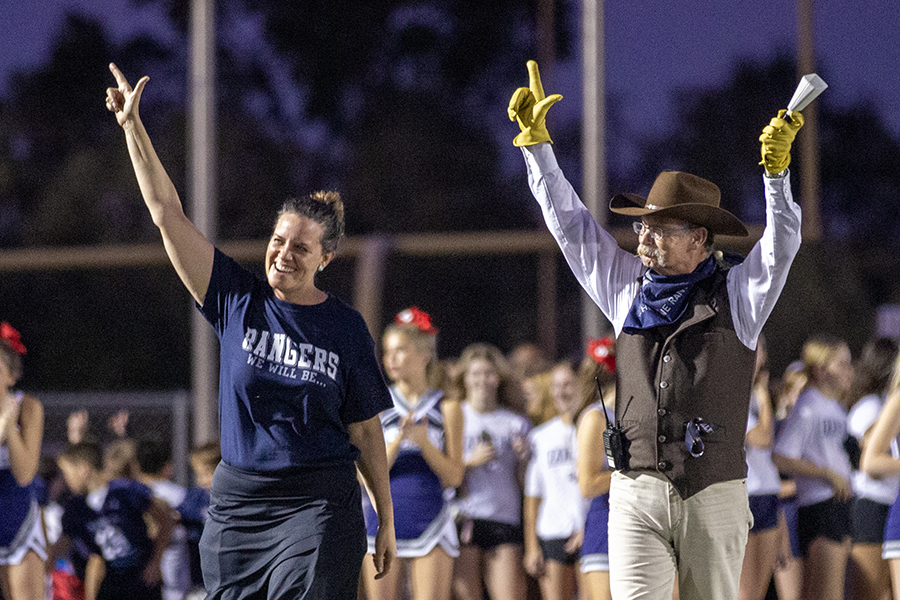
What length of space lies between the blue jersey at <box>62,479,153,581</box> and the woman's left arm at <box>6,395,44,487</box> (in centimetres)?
76

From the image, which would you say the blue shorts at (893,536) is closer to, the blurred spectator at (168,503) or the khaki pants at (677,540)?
the khaki pants at (677,540)

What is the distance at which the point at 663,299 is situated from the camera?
353 centimetres

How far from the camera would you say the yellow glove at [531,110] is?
3.62m

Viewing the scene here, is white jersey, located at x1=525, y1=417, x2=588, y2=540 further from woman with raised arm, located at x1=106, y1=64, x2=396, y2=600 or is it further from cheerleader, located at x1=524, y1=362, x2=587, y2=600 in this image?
woman with raised arm, located at x1=106, y1=64, x2=396, y2=600

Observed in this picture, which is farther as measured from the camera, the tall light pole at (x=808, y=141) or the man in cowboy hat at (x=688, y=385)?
the tall light pole at (x=808, y=141)

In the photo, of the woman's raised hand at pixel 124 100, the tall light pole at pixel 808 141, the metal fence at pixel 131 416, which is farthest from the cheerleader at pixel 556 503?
the tall light pole at pixel 808 141

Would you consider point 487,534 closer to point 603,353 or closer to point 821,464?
point 603,353

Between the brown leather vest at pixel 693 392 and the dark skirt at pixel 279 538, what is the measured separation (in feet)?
3.10

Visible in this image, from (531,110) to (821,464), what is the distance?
3.73 m

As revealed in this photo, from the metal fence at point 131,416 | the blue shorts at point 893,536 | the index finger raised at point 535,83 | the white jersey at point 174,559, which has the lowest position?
the white jersey at point 174,559

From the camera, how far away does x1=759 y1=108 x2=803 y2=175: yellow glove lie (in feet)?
10.8

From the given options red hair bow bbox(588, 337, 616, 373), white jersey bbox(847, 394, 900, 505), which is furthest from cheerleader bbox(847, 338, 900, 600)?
red hair bow bbox(588, 337, 616, 373)

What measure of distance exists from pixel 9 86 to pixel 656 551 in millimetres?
13110

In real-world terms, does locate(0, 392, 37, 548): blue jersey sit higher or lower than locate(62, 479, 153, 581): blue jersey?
higher
